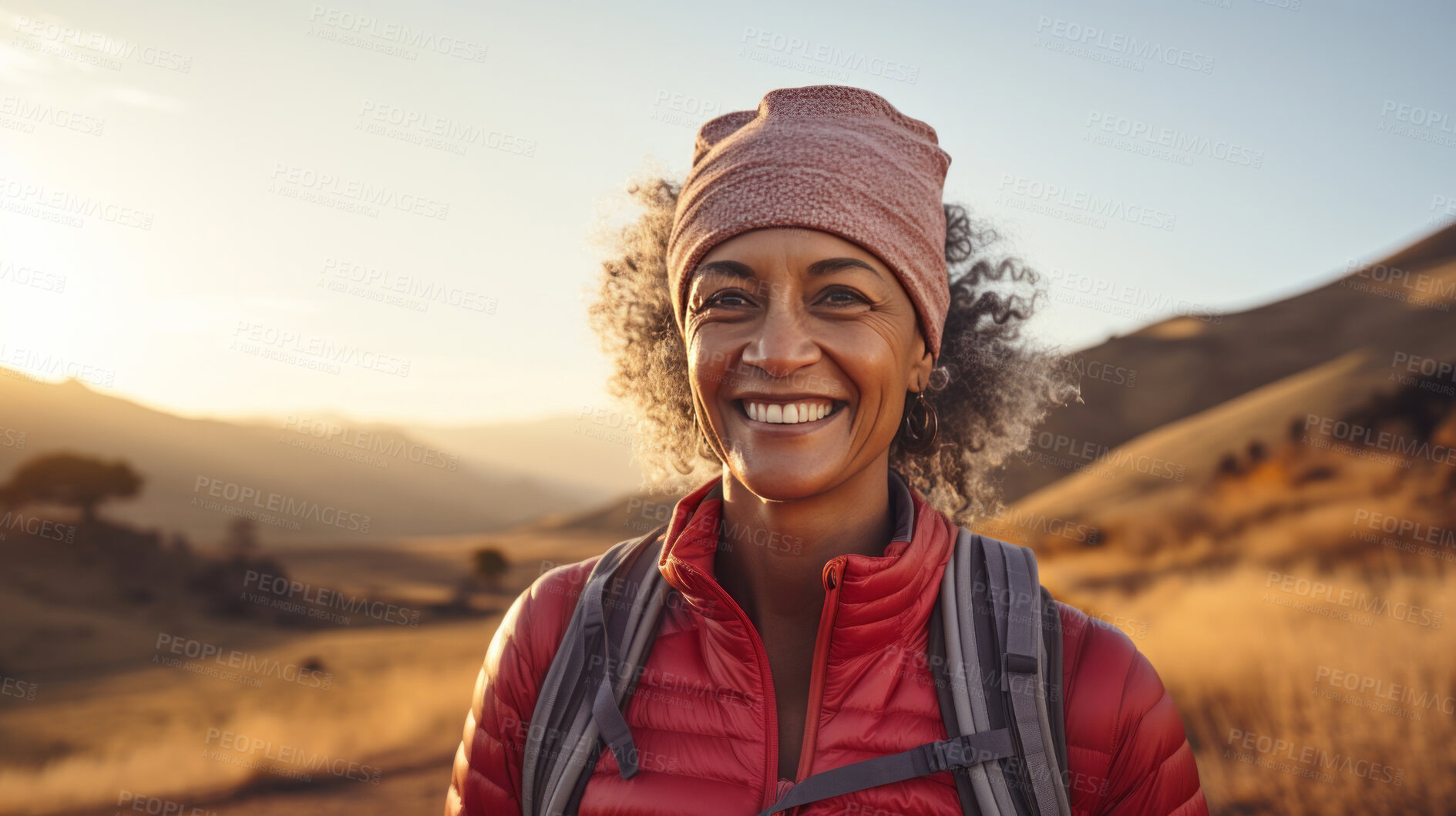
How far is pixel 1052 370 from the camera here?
3680 mm

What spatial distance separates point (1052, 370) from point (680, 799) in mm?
2305

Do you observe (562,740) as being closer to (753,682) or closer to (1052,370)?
(753,682)

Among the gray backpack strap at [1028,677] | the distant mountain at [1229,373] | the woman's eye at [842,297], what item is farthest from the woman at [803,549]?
the distant mountain at [1229,373]

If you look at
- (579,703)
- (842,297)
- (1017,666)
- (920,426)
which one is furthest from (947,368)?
(579,703)

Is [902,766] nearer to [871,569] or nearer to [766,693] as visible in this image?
[766,693]

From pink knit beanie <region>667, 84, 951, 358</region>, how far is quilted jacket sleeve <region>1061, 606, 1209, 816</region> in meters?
1.10

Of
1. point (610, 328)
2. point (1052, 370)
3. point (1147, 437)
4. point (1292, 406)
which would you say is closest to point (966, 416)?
point (1052, 370)

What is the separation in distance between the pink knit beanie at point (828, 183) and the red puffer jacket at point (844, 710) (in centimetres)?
83

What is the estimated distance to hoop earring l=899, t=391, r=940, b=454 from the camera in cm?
316

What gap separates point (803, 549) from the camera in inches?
A: 109

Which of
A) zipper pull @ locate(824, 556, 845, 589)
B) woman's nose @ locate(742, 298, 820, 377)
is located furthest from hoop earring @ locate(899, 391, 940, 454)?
zipper pull @ locate(824, 556, 845, 589)

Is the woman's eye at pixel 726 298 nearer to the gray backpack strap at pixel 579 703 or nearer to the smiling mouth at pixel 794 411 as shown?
the smiling mouth at pixel 794 411

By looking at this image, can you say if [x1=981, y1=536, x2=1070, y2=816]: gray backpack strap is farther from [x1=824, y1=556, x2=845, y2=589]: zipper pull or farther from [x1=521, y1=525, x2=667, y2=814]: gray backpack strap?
[x1=521, y1=525, x2=667, y2=814]: gray backpack strap

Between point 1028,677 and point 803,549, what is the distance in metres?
0.75
